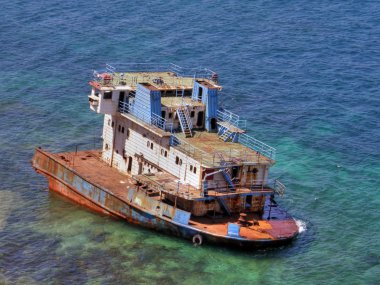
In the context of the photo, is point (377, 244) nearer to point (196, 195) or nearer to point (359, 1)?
point (196, 195)

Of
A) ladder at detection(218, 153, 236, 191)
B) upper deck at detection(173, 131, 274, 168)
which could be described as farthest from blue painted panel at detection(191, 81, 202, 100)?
ladder at detection(218, 153, 236, 191)

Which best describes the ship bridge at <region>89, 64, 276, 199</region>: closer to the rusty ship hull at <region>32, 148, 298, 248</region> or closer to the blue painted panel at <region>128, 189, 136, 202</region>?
the blue painted panel at <region>128, 189, 136, 202</region>

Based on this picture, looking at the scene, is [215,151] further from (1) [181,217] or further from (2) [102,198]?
(2) [102,198]

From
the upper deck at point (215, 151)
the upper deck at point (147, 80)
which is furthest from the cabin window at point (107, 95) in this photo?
the upper deck at point (215, 151)

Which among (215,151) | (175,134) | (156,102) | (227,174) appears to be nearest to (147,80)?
(156,102)

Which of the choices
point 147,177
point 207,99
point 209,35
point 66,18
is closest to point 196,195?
point 147,177

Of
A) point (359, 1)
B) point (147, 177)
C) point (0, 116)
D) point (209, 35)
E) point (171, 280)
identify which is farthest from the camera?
point (359, 1)
